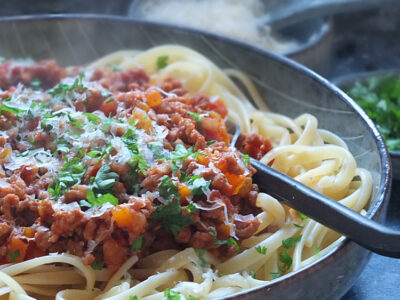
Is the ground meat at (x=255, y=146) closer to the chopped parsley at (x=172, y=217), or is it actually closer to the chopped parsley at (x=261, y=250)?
the chopped parsley at (x=261, y=250)

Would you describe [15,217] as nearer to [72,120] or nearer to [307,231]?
[72,120]

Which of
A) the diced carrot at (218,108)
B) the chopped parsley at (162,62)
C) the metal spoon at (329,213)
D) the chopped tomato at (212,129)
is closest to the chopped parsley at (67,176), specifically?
the chopped tomato at (212,129)

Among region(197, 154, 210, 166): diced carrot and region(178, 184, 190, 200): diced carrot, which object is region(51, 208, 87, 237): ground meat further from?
region(197, 154, 210, 166): diced carrot

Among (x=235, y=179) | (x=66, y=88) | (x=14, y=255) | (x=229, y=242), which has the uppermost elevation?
(x=66, y=88)

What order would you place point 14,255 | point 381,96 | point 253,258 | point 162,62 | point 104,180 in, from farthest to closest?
point 381,96 < point 162,62 < point 253,258 < point 104,180 < point 14,255

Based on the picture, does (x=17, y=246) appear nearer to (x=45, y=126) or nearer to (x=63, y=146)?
(x=63, y=146)

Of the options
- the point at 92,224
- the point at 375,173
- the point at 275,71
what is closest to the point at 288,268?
the point at 375,173

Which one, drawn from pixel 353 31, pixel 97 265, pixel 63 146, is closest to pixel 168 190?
pixel 97 265
